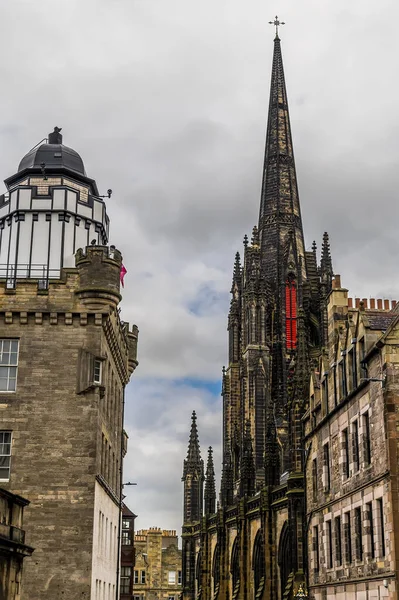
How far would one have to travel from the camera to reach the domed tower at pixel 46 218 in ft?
118

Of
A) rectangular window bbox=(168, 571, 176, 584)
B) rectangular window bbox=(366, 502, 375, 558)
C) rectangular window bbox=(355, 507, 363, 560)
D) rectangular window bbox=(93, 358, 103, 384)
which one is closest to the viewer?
rectangular window bbox=(366, 502, 375, 558)

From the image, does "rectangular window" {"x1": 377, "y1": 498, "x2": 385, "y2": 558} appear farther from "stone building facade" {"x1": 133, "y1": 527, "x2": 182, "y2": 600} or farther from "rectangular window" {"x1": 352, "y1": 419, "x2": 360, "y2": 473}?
"stone building facade" {"x1": 133, "y1": 527, "x2": 182, "y2": 600}

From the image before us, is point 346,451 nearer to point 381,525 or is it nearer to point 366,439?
point 366,439

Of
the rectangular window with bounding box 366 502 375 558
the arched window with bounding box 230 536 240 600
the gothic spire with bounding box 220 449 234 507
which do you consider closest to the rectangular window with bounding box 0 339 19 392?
the rectangular window with bounding box 366 502 375 558

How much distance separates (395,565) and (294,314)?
57.8 meters

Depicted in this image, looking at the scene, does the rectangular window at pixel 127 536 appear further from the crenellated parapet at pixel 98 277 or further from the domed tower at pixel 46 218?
the crenellated parapet at pixel 98 277

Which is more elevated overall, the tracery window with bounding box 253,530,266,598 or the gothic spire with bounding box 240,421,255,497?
the gothic spire with bounding box 240,421,255,497

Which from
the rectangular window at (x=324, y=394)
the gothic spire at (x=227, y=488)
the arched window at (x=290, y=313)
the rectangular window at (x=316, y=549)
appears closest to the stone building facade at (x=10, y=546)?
the rectangular window at (x=324, y=394)

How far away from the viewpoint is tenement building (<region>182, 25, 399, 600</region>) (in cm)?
2630

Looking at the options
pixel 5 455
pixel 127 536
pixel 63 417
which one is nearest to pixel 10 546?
pixel 5 455

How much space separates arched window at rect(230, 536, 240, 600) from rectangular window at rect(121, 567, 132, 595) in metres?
7.73

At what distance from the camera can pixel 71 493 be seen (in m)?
28.3

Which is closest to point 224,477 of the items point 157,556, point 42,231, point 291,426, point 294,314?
point 294,314

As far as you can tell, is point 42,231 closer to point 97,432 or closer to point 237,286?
point 97,432
